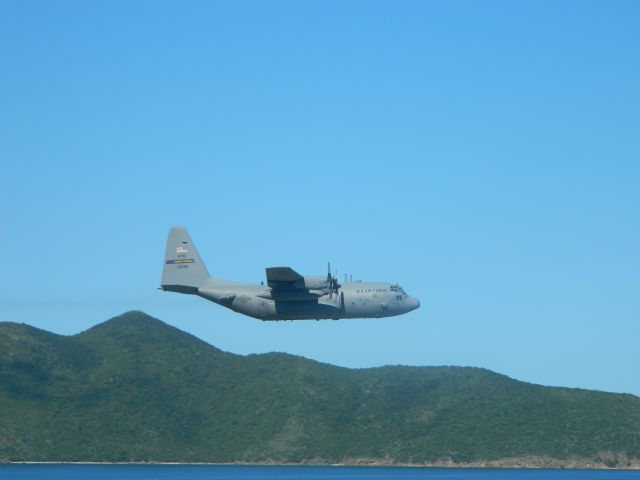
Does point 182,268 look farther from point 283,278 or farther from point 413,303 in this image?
point 413,303

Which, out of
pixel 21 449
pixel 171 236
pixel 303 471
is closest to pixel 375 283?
pixel 171 236

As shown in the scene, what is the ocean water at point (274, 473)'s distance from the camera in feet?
522

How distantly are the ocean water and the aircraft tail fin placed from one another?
205 feet

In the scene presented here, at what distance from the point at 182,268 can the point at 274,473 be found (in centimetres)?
8572

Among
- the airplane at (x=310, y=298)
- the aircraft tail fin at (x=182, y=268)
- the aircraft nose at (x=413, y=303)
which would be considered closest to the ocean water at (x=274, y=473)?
the aircraft tail fin at (x=182, y=268)

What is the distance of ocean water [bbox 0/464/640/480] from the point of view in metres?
159

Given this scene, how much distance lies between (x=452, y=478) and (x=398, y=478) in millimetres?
8250

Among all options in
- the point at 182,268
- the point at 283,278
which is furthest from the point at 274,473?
the point at 283,278

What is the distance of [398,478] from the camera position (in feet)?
529

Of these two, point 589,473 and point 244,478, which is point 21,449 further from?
point 589,473

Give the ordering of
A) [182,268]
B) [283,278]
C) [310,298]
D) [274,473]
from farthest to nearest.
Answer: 1. [274,473]
2. [182,268]
3. [310,298]
4. [283,278]

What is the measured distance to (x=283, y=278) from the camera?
290 feet

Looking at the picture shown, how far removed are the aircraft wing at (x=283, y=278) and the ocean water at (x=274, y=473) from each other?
7239 centimetres

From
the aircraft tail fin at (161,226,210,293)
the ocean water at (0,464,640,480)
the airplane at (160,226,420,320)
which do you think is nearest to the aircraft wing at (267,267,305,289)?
the airplane at (160,226,420,320)
